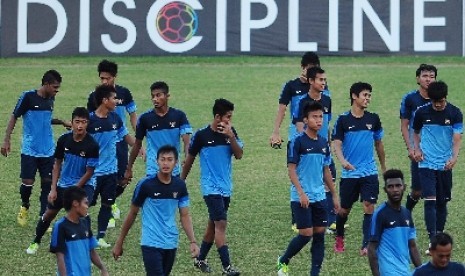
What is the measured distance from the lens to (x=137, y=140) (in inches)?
627

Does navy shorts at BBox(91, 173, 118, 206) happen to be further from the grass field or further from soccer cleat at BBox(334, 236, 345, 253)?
soccer cleat at BBox(334, 236, 345, 253)

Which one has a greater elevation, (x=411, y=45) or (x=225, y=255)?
(x=411, y=45)

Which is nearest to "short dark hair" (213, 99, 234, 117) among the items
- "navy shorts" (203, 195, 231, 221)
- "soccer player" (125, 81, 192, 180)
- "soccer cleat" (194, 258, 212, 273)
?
"navy shorts" (203, 195, 231, 221)

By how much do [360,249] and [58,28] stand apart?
58.6 ft

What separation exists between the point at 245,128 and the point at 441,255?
49.9 feet

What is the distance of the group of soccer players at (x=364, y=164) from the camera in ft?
42.0

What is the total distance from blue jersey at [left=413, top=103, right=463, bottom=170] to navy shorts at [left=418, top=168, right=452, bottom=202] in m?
0.09

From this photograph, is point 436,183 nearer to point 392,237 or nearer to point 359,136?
point 359,136

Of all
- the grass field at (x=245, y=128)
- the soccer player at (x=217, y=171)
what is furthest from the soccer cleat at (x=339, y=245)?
the soccer player at (x=217, y=171)

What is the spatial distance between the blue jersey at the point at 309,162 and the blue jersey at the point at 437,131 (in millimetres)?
2054

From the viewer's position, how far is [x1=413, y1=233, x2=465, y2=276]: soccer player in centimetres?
1106

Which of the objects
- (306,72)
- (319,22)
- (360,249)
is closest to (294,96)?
(306,72)

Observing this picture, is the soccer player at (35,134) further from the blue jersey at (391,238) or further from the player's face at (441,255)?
the player's face at (441,255)

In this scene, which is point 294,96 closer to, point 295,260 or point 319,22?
point 295,260
